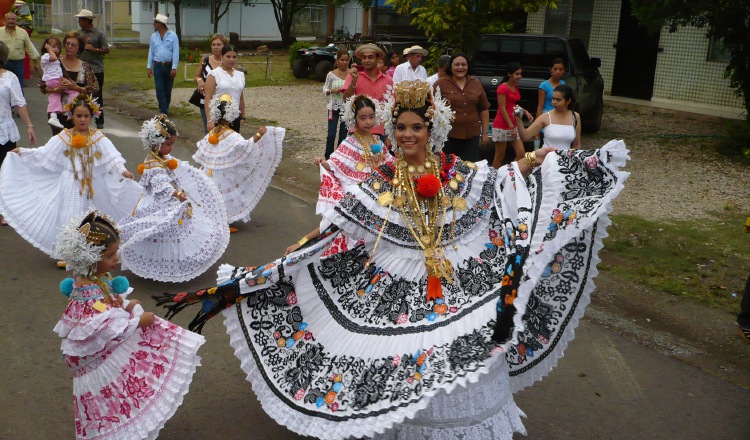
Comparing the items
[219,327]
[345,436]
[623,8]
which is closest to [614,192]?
[345,436]

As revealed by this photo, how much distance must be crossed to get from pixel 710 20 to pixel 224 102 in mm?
8230

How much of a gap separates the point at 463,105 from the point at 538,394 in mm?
5286

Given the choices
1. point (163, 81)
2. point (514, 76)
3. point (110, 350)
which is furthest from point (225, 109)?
point (163, 81)

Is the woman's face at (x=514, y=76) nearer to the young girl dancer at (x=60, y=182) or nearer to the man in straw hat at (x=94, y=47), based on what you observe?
the young girl dancer at (x=60, y=182)

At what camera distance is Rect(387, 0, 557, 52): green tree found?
1678cm

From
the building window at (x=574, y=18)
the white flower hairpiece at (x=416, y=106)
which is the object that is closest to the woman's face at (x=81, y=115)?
the white flower hairpiece at (x=416, y=106)

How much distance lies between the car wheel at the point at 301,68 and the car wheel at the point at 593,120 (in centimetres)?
1061

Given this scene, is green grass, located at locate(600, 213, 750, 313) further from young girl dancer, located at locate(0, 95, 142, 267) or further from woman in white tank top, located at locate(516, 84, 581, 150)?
young girl dancer, located at locate(0, 95, 142, 267)

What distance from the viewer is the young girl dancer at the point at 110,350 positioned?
4.43 meters

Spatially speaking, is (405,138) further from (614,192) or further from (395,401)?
(395,401)

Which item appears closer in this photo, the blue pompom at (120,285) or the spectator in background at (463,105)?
the blue pompom at (120,285)

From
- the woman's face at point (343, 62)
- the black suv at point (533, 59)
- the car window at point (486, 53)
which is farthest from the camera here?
the car window at point (486, 53)

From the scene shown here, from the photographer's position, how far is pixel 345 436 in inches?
161

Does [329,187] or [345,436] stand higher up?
[329,187]
